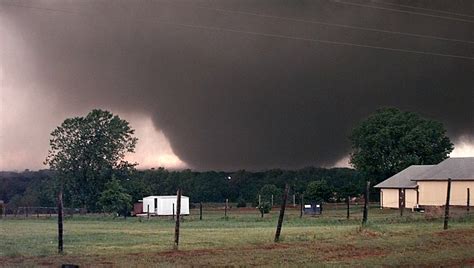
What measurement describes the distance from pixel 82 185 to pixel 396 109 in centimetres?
4402

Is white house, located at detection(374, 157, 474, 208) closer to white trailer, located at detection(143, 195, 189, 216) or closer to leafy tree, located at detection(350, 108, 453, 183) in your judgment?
leafy tree, located at detection(350, 108, 453, 183)

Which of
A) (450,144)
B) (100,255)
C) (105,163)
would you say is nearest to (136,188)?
(105,163)

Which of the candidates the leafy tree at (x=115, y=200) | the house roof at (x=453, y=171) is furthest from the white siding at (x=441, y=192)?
the leafy tree at (x=115, y=200)

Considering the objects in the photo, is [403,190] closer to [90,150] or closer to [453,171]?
[453,171]

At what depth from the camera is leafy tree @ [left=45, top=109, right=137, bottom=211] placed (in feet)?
292

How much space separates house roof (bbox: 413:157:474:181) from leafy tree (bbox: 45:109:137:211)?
3892 centimetres

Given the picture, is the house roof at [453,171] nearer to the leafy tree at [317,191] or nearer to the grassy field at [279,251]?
the leafy tree at [317,191]

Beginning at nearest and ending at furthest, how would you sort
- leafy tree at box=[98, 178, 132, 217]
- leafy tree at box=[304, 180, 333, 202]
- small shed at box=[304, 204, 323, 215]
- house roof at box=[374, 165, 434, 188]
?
small shed at box=[304, 204, 323, 215]
house roof at box=[374, 165, 434, 188]
leafy tree at box=[98, 178, 132, 217]
leafy tree at box=[304, 180, 333, 202]

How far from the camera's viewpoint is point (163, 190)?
113 m

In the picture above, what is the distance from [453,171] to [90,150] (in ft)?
149

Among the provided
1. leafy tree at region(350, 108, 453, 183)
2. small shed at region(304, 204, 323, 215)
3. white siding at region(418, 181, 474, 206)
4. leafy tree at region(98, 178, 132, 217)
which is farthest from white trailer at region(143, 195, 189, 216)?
leafy tree at region(350, 108, 453, 183)

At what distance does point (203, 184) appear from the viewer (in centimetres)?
11788

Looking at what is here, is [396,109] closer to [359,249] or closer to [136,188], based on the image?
[136,188]

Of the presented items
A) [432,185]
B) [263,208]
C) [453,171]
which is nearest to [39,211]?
[263,208]
